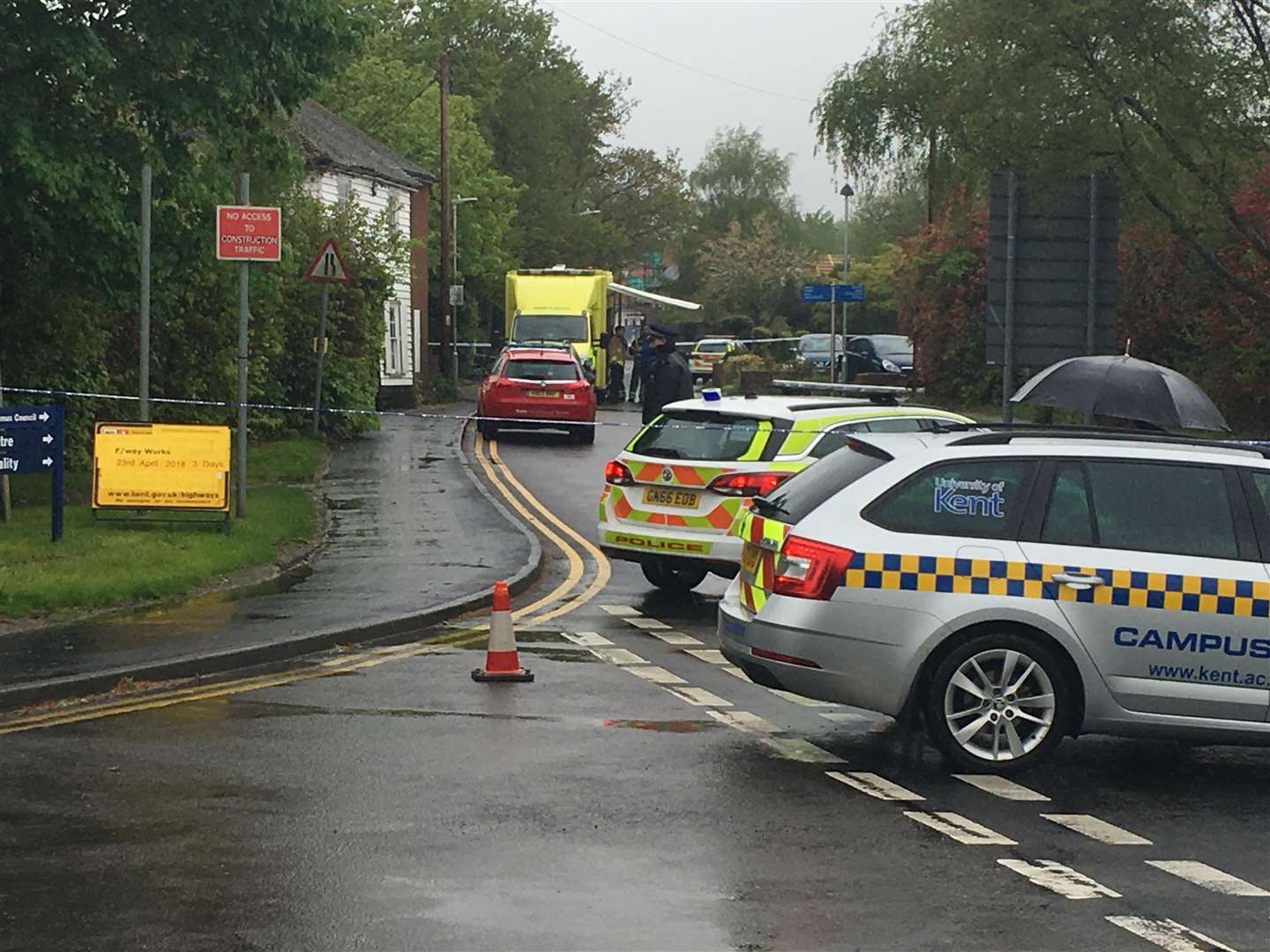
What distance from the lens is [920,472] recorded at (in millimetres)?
9406

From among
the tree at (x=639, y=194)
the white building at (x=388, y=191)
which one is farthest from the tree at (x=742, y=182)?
the white building at (x=388, y=191)

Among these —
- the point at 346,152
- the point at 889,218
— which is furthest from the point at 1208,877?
the point at 889,218

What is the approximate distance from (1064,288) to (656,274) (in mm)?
117564

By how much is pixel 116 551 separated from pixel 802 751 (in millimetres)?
8352

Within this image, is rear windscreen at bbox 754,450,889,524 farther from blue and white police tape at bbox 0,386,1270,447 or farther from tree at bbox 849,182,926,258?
tree at bbox 849,182,926,258

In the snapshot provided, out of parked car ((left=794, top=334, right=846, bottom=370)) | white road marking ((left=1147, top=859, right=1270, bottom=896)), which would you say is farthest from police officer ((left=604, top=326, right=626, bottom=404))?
white road marking ((left=1147, top=859, right=1270, bottom=896))

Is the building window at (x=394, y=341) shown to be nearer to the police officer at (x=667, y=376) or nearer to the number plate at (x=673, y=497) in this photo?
the police officer at (x=667, y=376)

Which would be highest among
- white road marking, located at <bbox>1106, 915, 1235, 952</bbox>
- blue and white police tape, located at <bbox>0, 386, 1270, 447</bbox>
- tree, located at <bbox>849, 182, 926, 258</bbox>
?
tree, located at <bbox>849, 182, 926, 258</bbox>

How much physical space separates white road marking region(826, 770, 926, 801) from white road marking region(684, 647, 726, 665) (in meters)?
3.53

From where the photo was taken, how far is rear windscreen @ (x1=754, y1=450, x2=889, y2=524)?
379 inches

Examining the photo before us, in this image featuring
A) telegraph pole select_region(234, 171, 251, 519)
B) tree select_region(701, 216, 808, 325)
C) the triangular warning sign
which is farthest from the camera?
tree select_region(701, 216, 808, 325)

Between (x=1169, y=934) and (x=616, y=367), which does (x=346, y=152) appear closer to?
(x=616, y=367)

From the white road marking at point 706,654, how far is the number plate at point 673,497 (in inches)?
81.7

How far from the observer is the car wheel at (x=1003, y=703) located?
910cm
